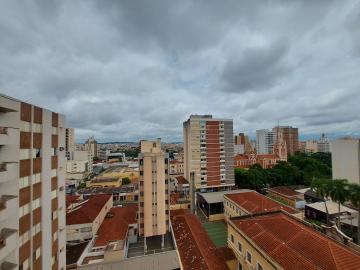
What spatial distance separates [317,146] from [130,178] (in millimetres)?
189102

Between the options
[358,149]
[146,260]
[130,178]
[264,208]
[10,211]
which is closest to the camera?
[10,211]

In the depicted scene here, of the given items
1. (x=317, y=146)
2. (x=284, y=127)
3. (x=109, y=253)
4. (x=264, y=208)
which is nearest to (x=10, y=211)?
(x=109, y=253)

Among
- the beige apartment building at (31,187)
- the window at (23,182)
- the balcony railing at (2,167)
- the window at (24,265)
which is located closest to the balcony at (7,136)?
the beige apartment building at (31,187)

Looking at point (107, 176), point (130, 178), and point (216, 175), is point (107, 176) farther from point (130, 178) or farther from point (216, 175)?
point (216, 175)

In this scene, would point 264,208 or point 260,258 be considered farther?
point 264,208

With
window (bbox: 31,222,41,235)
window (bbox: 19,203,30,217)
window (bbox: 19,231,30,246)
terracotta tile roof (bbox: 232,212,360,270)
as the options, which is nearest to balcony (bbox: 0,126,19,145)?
window (bbox: 19,203,30,217)

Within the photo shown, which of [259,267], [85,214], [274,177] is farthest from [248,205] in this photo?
[274,177]

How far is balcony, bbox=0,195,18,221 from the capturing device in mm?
12164

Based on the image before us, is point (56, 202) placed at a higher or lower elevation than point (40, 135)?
lower

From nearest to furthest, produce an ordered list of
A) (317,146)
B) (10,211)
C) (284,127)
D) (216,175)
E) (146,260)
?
1. (10,211)
2. (146,260)
3. (216,175)
4. (284,127)
5. (317,146)

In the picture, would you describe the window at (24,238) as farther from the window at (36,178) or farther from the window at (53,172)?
the window at (53,172)

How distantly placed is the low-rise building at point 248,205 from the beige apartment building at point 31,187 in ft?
96.1

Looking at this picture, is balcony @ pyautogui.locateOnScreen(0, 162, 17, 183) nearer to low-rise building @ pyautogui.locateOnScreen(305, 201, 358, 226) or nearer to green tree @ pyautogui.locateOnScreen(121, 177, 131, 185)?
low-rise building @ pyautogui.locateOnScreen(305, 201, 358, 226)

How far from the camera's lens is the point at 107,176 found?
8594cm
